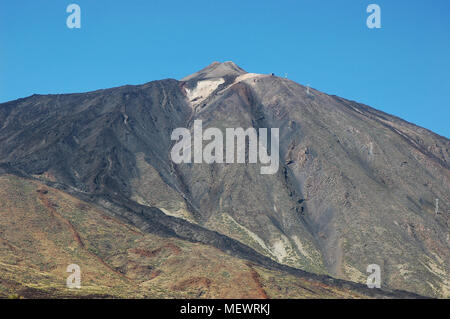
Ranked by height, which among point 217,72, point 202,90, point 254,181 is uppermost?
point 217,72

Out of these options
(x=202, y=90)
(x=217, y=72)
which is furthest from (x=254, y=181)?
(x=217, y=72)

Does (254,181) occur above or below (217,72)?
below

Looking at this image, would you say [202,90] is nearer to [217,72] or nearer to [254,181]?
[217,72]

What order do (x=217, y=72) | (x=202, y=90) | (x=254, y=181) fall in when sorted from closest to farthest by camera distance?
(x=254, y=181)
(x=202, y=90)
(x=217, y=72)

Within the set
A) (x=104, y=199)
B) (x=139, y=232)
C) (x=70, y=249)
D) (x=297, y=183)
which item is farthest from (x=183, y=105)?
(x=70, y=249)

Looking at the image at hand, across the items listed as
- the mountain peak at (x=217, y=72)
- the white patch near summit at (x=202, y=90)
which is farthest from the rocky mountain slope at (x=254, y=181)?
the mountain peak at (x=217, y=72)
